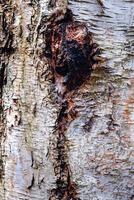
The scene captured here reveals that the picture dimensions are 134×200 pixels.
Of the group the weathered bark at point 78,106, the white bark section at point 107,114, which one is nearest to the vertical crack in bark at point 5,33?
the weathered bark at point 78,106

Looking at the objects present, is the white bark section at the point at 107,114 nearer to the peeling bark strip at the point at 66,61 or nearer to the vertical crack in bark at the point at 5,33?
the peeling bark strip at the point at 66,61

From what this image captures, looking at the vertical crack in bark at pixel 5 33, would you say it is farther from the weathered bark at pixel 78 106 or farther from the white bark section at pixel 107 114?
the white bark section at pixel 107 114

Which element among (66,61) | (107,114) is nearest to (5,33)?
(66,61)

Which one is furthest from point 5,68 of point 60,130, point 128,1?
point 128,1

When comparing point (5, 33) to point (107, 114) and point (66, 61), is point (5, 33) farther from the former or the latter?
point (107, 114)

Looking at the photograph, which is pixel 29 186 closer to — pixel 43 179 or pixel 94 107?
pixel 43 179

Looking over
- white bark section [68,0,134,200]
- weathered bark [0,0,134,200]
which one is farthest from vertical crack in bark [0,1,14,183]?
white bark section [68,0,134,200]

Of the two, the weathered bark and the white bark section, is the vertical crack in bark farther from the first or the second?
the white bark section
